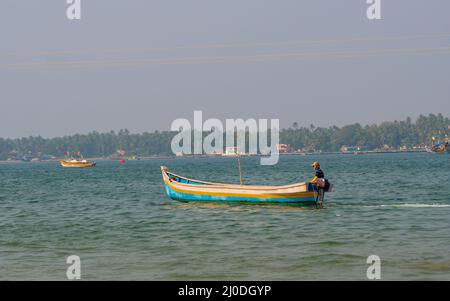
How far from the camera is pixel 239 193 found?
1571 inches

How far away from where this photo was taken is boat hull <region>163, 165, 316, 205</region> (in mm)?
37594

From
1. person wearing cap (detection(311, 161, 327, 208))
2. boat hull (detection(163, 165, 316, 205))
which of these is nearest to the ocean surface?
boat hull (detection(163, 165, 316, 205))

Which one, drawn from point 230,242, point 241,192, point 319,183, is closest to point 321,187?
point 319,183

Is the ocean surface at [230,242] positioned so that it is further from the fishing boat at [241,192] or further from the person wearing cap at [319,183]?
the person wearing cap at [319,183]

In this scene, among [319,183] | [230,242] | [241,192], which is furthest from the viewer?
[241,192]

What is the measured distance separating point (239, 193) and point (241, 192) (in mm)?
148

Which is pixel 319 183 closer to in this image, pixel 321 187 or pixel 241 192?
pixel 321 187

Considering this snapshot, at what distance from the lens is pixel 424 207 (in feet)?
129

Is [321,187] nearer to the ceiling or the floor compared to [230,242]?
nearer to the ceiling

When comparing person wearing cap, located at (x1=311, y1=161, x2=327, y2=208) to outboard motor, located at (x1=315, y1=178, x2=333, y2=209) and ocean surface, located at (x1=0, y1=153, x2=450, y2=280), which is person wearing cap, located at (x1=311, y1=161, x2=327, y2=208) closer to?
outboard motor, located at (x1=315, y1=178, x2=333, y2=209)

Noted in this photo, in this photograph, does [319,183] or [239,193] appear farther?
[239,193]
